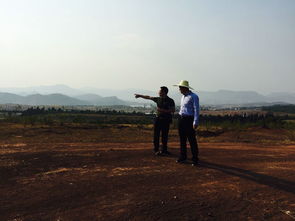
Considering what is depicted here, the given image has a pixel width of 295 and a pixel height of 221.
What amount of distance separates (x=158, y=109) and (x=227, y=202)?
14.5 ft

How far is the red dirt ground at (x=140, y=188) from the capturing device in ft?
16.8

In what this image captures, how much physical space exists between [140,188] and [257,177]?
2.72 meters

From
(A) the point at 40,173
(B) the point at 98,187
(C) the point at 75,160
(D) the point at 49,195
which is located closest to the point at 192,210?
(B) the point at 98,187

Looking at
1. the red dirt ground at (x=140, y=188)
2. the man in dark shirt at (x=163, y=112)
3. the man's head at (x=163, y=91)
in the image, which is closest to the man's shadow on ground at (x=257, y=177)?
the red dirt ground at (x=140, y=188)

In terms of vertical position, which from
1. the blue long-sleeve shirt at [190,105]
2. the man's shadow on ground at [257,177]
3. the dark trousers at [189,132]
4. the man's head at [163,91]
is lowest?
the man's shadow on ground at [257,177]

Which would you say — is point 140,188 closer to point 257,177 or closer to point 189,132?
point 189,132

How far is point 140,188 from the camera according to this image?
6.22 meters

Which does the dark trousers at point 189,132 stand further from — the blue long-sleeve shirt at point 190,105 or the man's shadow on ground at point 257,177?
the man's shadow on ground at point 257,177

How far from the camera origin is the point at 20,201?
554 centimetres

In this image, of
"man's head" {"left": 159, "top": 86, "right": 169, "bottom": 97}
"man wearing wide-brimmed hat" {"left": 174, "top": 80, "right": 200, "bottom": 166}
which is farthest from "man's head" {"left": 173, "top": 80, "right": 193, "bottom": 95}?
"man's head" {"left": 159, "top": 86, "right": 169, "bottom": 97}

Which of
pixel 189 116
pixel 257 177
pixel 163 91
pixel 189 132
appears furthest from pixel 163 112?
pixel 257 177

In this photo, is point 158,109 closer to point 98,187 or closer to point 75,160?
point 75,160

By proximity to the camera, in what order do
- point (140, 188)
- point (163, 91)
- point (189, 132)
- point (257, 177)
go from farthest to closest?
point (163, 91), point (189, 132), point (257, 177), point (140, 188)

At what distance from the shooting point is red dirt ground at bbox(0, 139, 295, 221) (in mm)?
5125
